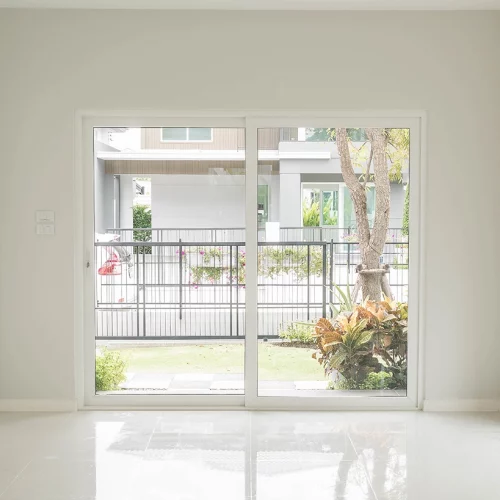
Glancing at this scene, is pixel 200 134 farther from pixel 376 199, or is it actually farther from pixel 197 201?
pixel 376 199

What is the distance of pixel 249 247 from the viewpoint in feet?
15.9

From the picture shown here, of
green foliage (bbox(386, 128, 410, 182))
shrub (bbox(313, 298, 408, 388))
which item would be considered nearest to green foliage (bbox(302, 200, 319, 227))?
green foliage (bbox(386, 128, 410, 182))

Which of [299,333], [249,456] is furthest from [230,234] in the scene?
[249,456]

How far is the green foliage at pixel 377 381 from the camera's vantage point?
489 cm

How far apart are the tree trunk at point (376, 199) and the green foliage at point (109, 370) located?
1.87 m

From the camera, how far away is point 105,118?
4.79 m
